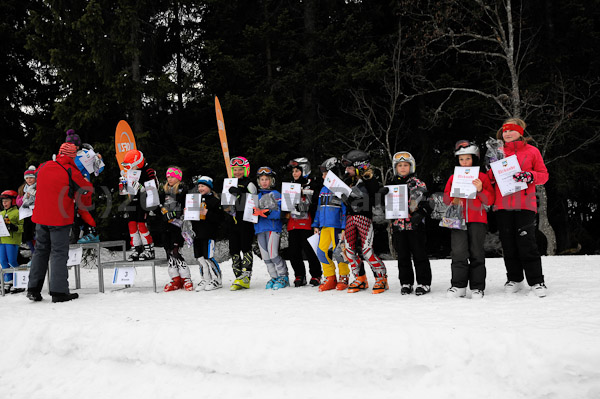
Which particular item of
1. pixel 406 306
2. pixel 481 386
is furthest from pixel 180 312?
pixel 481 386

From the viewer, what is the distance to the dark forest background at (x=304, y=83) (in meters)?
13.2

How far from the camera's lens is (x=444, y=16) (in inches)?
518

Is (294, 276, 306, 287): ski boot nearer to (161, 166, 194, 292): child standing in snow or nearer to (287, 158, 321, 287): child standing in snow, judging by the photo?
(287, 158, 321, 287): child standing in snow

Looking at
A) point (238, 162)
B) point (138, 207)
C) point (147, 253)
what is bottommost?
point (147, 253)

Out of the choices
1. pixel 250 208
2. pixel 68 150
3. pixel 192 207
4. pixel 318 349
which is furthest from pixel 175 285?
pixel 318 349

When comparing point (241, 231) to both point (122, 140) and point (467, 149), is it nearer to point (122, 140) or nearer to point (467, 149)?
point (467, 149)

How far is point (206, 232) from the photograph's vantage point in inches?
260

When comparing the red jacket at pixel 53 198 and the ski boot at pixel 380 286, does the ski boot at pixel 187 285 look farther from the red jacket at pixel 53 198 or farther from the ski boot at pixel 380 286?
the ski boot at pixel 380 286

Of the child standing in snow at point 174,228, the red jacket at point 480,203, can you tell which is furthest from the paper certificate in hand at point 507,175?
the child standing in snow at point 174,228

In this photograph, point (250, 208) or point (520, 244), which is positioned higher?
point (250, 208)

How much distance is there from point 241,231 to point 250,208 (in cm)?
38

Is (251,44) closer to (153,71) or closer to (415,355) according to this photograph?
(153,71)

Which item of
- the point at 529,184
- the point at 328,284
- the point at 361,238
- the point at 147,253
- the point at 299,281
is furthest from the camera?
the point at 147,253

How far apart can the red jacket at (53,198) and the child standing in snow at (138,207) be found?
101 cm
